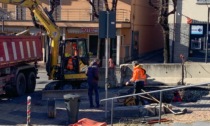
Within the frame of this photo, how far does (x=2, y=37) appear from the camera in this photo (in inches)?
815

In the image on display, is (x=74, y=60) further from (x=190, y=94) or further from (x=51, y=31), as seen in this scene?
(x=190, y=94)

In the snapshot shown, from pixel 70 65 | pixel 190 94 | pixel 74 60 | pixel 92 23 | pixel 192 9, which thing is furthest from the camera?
pixel 92 23

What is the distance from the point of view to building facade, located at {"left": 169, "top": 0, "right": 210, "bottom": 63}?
38594mm

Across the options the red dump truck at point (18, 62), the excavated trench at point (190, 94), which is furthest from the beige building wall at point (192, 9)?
the excavated trench at point (190, 94)

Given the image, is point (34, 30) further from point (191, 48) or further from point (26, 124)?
point (26, 124)

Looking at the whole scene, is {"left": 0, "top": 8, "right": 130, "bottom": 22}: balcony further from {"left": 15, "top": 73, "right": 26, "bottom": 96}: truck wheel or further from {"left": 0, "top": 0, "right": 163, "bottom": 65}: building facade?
{"left": 15, "top": 73, "right": 26, "bottom": 96}: truck wheel

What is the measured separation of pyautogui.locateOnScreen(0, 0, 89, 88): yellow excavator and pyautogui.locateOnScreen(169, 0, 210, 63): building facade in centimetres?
1714

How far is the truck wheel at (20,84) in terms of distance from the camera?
2283 centimetres

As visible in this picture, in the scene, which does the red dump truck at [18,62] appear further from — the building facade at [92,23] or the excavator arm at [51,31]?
the building facade at [92,23]

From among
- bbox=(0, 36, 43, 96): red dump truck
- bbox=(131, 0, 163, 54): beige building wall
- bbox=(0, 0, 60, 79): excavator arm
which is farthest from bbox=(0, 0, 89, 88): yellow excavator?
bbox=(131, 0, 163, 54): beige building wall

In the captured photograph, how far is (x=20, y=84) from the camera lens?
23.3 metres

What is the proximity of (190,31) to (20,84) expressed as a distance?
64.3ft

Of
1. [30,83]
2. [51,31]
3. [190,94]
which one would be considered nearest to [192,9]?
[51,31]

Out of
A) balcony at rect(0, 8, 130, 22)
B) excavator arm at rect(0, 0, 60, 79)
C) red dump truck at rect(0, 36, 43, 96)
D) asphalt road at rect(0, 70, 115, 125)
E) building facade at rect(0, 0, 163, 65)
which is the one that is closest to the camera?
asphalt road at rect(0, 70, 115, 125)
